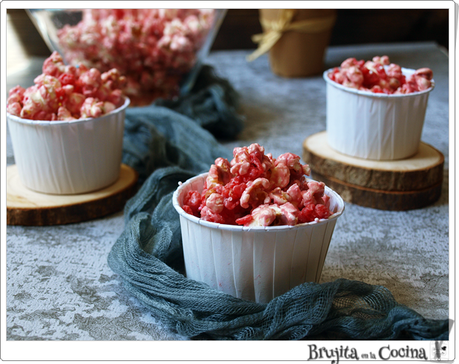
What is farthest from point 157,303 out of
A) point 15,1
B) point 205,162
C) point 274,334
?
point 15,1

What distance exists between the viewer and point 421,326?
84 cm

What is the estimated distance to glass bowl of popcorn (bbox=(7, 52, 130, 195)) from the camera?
48.4 inches

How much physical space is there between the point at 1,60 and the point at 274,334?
87cm

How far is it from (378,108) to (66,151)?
79 cm

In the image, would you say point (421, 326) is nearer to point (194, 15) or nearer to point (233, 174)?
point (233, 174)

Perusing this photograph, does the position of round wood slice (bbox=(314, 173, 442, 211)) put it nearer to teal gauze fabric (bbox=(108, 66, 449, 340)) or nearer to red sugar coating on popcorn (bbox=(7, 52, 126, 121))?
teal gauze fabric (bbox=(108, 66, 449, 340))

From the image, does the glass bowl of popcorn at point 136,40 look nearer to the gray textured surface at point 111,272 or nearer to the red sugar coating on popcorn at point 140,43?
the red sugar coating on popcorn at point 140,43

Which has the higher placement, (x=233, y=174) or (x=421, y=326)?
(x=233, y=174)

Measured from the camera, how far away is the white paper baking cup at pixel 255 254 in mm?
853

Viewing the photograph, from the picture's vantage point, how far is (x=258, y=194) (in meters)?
0.90
